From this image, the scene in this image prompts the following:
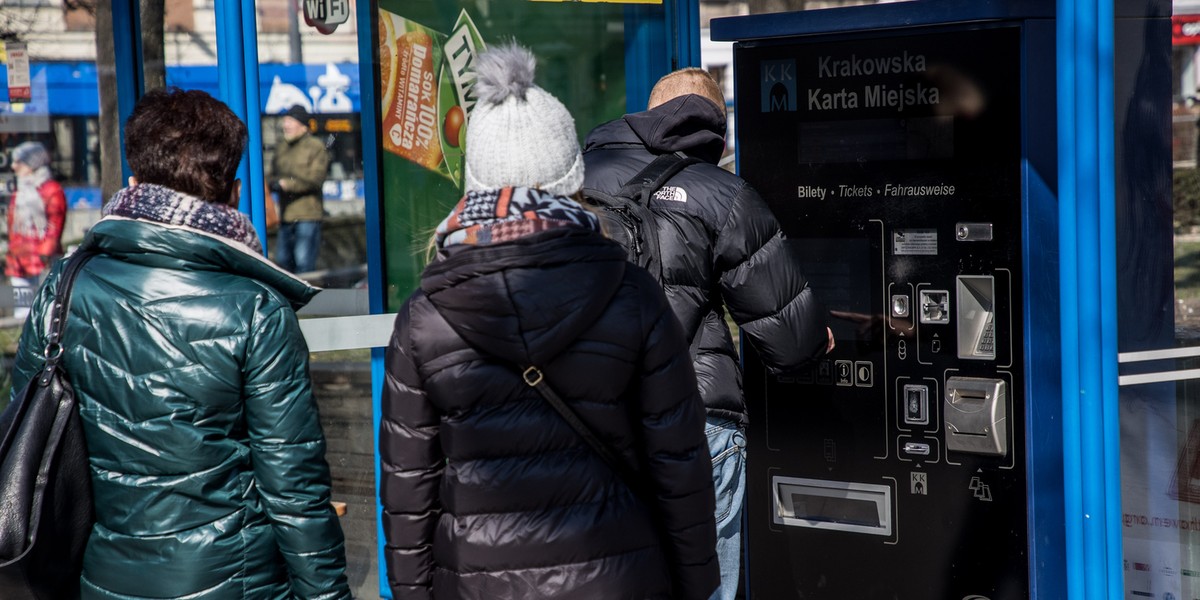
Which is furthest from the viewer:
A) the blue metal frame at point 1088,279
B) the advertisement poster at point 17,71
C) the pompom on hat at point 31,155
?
the pompom on hat at point 31,155

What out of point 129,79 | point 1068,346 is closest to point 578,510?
point 1068,346

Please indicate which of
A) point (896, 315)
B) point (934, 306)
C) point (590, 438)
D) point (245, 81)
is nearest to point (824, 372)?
point (896, 315)

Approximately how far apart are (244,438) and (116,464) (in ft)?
0.75

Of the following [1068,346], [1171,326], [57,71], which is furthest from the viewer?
[57,71]

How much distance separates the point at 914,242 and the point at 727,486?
82cm

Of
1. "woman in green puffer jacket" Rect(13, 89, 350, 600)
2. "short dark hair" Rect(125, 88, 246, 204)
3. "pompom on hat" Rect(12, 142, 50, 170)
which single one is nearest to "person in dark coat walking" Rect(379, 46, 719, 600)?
"woman in green puffer jacket" Rect(13, 89, 350, 600)

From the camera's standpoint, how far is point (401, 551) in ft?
6.74

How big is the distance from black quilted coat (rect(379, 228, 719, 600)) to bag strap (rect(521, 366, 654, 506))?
0.01 metres

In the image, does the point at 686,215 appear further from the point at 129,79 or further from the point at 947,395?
the point at 129,79

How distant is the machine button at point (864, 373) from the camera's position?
3225mm

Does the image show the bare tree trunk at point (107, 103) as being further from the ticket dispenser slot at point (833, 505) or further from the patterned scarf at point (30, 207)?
the ticket dispenser slot at point (833, 505)

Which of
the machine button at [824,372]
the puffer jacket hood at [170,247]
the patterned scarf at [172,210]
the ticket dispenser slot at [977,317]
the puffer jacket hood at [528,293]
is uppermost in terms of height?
the patterned scarf at [172,210]

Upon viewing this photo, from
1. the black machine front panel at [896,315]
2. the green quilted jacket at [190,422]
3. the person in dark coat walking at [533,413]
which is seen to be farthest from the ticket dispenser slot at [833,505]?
the green quilted jacket at [190,422]

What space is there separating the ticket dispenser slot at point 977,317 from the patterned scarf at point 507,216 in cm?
140
